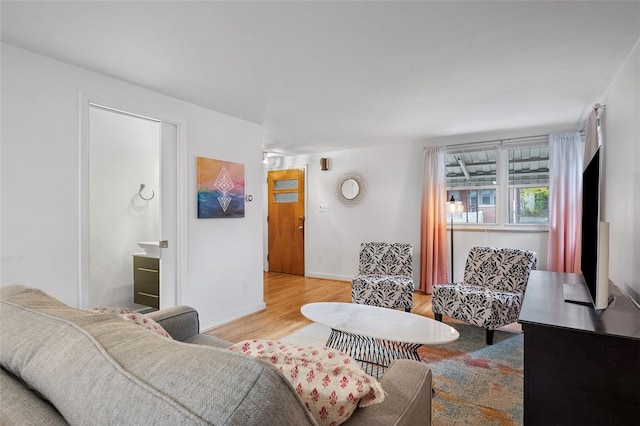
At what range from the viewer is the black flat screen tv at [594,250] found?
1709mm

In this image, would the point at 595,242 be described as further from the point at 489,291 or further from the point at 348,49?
Answer: the point at 348,49

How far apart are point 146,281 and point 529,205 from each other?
479 cm

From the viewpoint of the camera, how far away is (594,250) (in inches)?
74.3

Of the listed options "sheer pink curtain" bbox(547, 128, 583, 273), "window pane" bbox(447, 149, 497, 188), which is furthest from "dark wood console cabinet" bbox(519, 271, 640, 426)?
"window pane" bbox(447, 149, 497, 188)

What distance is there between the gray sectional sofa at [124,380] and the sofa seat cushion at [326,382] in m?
0.07

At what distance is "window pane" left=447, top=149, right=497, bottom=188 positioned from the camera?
4.69 m

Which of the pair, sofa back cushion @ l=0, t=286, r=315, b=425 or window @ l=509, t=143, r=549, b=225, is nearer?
sofa back cushion @ l=0, t=286, r=315, b=425

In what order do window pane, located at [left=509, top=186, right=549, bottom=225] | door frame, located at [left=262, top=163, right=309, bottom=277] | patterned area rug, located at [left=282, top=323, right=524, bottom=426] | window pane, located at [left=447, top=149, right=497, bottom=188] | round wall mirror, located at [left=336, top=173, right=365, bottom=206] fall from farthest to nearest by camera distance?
1. door frame, located at [left=262, top=163, right=309, bottom=277]
2. round wall mirror, located at [left=336, top=173, right=365, bottom=206]
3. window pane, located at [left=447, top=149, right=497, bottom=188]
4. window pane, located at [left=509, top=186, right=549, bottom=225]
5. patterned area rug, located at [left=282, top=323, right=524, bottom=426]

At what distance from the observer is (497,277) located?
3.48 m

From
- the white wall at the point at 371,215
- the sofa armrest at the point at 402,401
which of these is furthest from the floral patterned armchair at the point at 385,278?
the sofa armrest at the point at 402,401

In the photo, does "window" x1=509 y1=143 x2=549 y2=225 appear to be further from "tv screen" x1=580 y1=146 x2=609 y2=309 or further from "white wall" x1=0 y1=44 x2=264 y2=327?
"white wall" x1=0 y1=44 x2=264 y2=327

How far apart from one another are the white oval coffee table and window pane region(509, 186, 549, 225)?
2.83 meters

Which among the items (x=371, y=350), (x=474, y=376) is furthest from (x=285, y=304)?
(x=474, y=376)

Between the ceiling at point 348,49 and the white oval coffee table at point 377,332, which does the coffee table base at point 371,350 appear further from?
the ceiling at point 348,49
